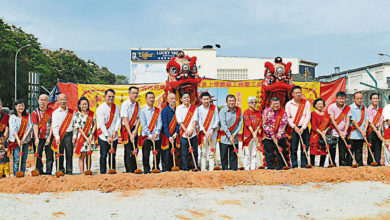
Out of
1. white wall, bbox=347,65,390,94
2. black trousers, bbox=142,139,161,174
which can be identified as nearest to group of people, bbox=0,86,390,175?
black trousers, bbox=142,139,161,174

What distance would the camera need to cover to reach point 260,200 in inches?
153

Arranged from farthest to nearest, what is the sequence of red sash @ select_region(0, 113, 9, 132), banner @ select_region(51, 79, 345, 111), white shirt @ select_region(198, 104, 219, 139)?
1. banner @ select_region(51, 79, 345, 111)
2. white shirt @ select_region(198, 104, 219, 139)
3. red sash @ select_region(0, 113, 9, 132)

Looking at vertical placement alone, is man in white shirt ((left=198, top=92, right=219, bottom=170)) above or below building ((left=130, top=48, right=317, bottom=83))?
below

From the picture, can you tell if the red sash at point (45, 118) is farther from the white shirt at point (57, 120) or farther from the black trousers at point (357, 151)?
the black trousers at point (357, 151)

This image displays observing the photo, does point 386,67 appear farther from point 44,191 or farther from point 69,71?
point 44,191

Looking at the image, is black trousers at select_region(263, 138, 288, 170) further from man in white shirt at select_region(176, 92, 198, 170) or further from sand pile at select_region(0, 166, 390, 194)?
man in white shirt at select_region(176, 92, 198, 170)

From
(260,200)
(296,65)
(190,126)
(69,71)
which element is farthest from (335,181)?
(296,65)

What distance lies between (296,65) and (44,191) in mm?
35228

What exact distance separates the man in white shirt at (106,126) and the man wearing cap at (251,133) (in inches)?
84.0

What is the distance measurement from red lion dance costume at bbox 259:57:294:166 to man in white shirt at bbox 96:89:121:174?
2740 mm

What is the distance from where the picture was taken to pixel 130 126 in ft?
17.9

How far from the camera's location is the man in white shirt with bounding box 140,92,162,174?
5426mm

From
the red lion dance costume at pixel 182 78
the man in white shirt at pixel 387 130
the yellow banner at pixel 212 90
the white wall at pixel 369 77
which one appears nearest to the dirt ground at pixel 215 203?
the man in white shirt at pixel 387 130

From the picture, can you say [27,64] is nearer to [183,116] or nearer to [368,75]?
[183,116]
